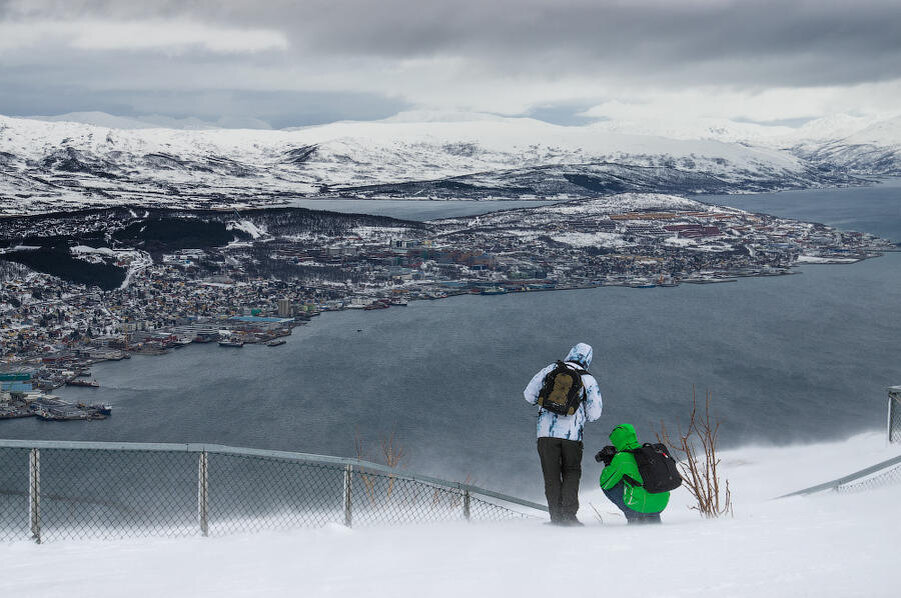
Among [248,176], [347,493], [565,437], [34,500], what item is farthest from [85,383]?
[248,176]

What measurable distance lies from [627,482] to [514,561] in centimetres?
134

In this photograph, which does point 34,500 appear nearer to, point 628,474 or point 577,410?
point 577,410

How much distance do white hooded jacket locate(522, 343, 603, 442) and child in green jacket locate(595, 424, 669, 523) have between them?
0.22 meters

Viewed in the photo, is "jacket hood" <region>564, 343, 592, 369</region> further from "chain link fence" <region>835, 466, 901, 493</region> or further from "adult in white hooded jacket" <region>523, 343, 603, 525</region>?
"chain link fence" <region>835, 466, 901, 493</region>

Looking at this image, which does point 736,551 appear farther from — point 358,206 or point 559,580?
point 358,206

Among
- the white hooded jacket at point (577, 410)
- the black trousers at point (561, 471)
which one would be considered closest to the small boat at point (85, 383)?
the black trousers at point (561, 471)

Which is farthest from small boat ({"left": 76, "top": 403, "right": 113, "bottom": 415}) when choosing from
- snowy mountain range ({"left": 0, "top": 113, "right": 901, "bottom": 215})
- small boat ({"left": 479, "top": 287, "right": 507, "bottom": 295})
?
snowy mountain range ({"left": 0, "top": 113, "right": 901, "bottom": 215})

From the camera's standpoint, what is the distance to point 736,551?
3.97 m

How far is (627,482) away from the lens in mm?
5137

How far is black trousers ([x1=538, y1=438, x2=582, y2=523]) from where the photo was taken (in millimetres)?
5242

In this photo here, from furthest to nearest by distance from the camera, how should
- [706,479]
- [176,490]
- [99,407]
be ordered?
[99,407]
[176,490]
[706,479]

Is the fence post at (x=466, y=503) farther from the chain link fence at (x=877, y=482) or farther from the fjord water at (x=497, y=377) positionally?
the fjord water at (x=497, y=377)

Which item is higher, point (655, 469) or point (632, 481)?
point (655, 469)

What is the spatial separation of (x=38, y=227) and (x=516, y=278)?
45.4 m
